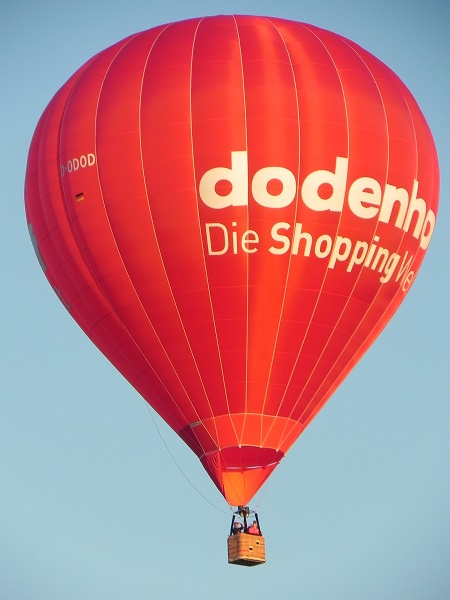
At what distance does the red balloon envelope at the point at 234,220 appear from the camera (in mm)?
32812

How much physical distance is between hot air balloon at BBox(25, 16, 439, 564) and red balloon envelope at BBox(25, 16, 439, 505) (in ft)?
0.07

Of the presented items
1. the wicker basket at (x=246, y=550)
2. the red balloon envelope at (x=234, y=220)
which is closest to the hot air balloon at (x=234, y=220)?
the red balloon envelope at (x=234, y=220)

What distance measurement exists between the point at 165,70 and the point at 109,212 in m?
2.19

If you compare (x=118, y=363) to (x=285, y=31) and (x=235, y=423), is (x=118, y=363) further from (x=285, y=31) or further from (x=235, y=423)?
(x=285, y=31)

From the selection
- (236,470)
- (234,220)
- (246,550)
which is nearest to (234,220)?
(234,220)

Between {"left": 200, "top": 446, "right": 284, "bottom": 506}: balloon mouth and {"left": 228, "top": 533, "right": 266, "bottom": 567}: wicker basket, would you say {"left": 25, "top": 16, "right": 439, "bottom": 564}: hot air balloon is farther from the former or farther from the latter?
{"left": 228, "top": 533, "right": 266, "bottom": 567}: wicker basket

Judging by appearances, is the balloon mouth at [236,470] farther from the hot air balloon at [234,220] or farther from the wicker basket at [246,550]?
the wicker basket at [246,550]

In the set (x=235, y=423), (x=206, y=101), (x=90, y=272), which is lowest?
(x=235, y=423)

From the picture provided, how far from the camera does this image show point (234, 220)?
32.7 metres

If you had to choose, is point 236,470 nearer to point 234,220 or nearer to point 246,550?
→ point 246,550

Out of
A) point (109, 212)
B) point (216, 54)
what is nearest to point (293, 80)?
point (216, 54)

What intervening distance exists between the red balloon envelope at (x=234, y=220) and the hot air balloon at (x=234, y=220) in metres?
0.02

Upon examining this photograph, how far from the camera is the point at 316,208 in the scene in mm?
32844

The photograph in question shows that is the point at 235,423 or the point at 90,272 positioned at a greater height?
the point at 90,272
